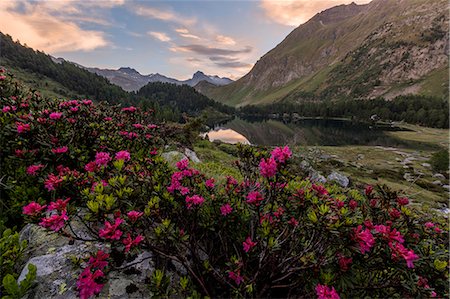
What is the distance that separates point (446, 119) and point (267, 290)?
160475mm

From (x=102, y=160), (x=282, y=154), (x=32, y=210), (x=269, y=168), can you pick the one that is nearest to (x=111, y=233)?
(x=32, y=210)

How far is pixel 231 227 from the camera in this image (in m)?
4.78

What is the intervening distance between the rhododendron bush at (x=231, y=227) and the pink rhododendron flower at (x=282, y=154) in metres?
0.02

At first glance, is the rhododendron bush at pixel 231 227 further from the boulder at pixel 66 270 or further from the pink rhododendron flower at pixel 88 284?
the boulder at pixel 66 270

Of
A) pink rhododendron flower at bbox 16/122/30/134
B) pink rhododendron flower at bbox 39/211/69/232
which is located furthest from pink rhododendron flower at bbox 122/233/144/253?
pink rhododendron flower at bbox 16/122/30/134

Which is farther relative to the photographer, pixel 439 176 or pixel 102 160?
pixel 439 176

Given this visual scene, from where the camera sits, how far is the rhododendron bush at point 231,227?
319 centimetres

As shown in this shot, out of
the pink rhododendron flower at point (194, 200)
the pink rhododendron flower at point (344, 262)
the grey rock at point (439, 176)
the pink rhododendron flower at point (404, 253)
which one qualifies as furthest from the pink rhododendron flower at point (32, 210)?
the grey rock at point (439, 176)

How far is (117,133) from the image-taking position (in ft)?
24.8

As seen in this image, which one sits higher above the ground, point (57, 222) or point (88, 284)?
point (57, 222)

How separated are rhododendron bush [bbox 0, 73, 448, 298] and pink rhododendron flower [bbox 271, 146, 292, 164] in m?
0.02

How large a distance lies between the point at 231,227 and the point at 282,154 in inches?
77.4

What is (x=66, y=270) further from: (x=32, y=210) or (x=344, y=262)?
(x=344, y=262)

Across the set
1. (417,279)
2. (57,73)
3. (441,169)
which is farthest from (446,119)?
(57,73)
